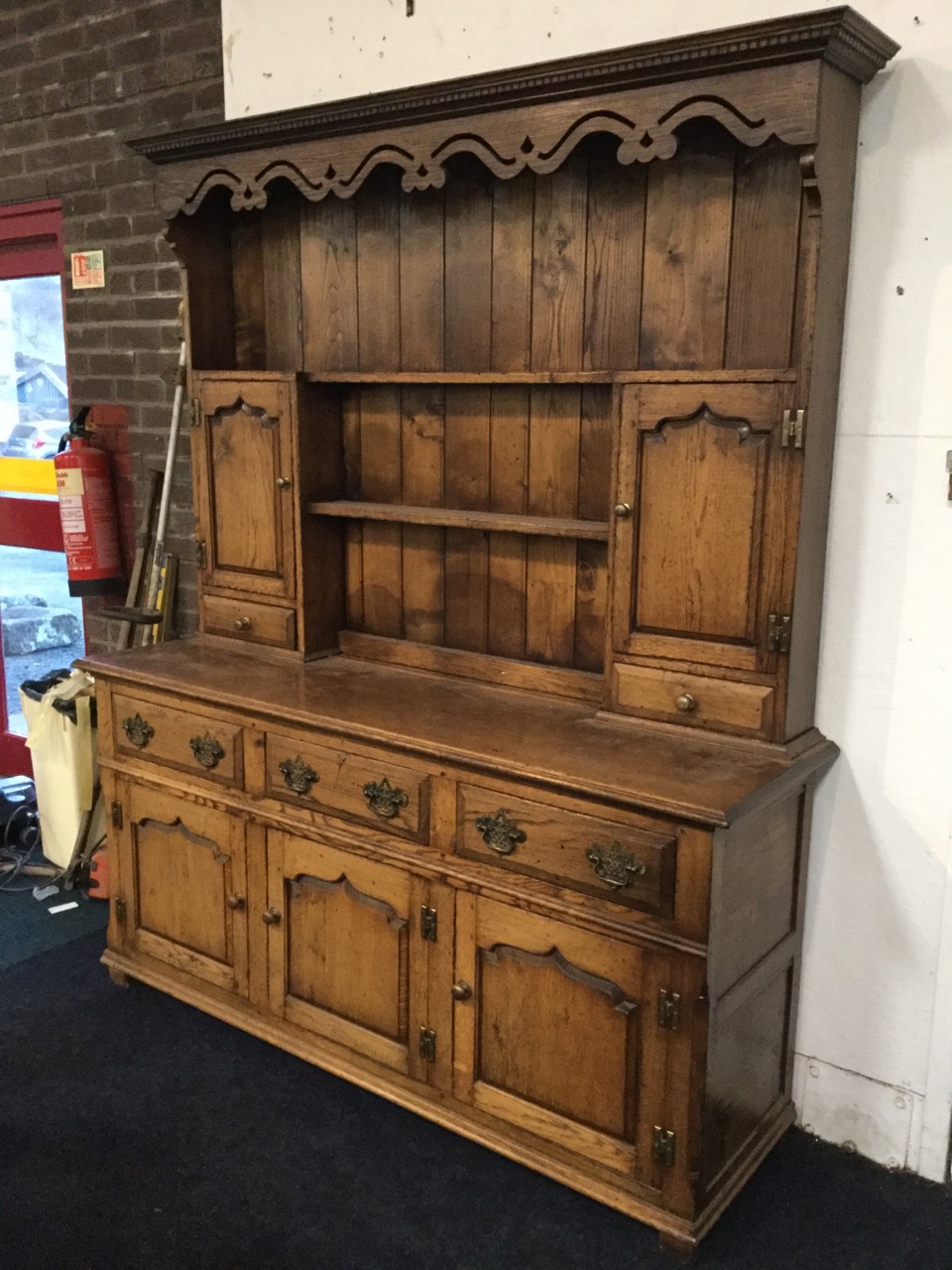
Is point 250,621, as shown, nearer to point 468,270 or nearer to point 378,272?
point 378,272

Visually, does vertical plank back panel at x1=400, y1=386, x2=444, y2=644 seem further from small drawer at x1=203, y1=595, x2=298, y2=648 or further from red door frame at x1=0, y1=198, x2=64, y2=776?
red door frame at x1=0, y1=198, x2=64, y2=776

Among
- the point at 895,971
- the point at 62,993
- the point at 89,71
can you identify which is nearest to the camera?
the point at 895,971

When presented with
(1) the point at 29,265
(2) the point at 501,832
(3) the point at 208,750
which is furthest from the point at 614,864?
(1) the point at 29,265

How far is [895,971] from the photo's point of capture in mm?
2098

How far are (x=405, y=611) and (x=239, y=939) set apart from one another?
0.84 meters

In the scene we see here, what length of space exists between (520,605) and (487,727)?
0.39 metres

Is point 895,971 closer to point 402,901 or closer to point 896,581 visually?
point 896,581

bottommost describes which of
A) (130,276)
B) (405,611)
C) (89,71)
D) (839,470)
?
(405,611)

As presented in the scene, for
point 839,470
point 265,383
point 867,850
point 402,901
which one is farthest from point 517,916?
point 265,383

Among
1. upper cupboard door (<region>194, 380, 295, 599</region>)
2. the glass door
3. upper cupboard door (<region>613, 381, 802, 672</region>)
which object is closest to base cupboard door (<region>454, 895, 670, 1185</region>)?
upper cupboard door (<region>613, 381, 802, 672</region>)

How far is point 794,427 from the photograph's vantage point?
1854 millimetres

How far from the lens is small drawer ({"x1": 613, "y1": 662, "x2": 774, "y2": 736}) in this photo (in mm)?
1986

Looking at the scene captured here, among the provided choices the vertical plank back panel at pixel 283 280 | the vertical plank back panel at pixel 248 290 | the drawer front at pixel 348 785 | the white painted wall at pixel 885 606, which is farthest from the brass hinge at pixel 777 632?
the vertical plank back panel at pixel 248 290

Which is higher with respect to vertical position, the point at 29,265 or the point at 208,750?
the point at 29,265
